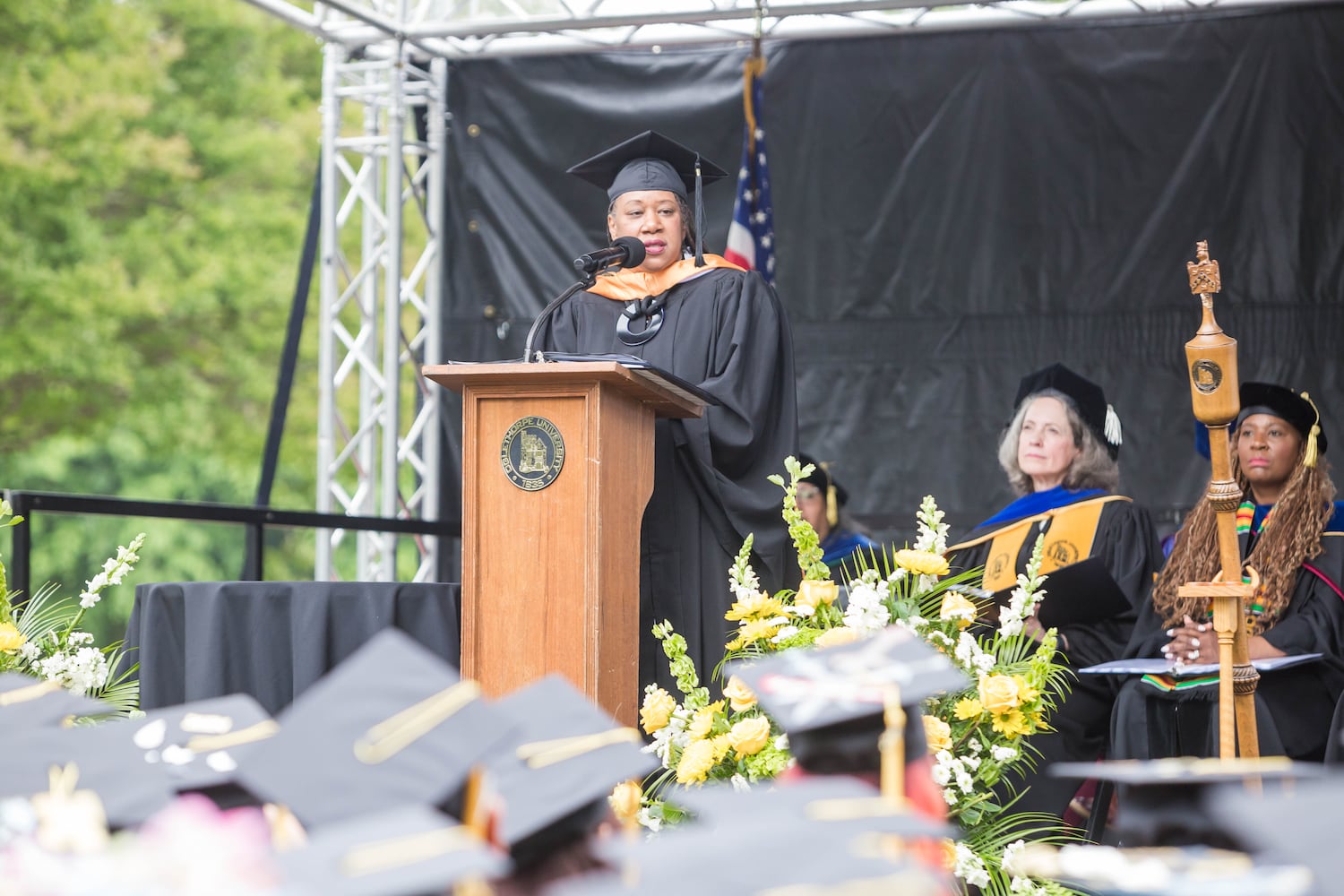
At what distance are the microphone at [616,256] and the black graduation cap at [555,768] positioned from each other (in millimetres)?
2295

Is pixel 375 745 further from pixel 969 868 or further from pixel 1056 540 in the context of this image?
pixel 1056 540

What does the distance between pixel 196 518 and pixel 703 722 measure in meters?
2.74

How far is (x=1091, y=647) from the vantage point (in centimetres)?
520

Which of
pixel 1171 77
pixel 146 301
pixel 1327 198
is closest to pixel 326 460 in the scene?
pixel 1171 77

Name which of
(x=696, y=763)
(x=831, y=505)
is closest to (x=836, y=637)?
(x=696, y=763)

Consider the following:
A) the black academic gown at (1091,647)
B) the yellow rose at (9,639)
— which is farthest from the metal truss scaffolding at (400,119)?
the yellow rose at (9,639)

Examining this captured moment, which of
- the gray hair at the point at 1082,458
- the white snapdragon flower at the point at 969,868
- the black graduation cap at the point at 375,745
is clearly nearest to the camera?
the black graduation cap at the point at 375,745

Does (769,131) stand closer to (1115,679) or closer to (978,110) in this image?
(978,110)

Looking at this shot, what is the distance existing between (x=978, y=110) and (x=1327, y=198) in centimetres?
156

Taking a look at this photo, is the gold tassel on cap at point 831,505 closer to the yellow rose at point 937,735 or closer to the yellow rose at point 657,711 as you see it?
the yellow rose at point 657,711

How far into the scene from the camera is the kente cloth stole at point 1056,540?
5.50 metres

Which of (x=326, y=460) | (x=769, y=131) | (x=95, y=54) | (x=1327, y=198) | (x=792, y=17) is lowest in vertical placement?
(x=326, y=460)

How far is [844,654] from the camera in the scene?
6.13ft

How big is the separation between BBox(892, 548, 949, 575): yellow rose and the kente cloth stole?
2537mm
